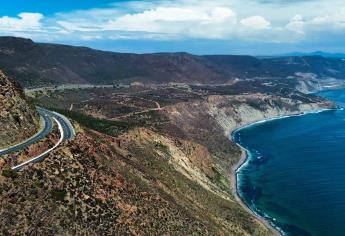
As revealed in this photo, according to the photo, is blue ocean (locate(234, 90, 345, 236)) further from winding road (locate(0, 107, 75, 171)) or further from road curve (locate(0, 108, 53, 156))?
road curve (locate(0, 108, 53, 156))

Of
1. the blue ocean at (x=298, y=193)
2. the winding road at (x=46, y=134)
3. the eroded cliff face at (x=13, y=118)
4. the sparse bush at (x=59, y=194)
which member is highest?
the eroded cliff face at (x=13, y=118)

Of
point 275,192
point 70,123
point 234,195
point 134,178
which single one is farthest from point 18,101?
point 275,192

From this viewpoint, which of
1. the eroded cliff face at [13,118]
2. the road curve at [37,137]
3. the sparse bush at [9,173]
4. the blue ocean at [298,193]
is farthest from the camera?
the blue ocean at [298,193]

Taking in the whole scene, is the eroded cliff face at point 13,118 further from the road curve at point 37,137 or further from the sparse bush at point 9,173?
the sparse bush at point 9,173

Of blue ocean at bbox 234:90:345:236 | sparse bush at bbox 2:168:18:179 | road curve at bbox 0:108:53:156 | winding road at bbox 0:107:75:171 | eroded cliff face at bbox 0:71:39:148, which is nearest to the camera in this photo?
sparse bush at bbox 2:168:18:179

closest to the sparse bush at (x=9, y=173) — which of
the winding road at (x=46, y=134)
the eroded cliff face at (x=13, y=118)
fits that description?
the winding road at (x=46, y=134)

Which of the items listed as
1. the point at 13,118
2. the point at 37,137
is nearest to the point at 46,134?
the point at 37,137

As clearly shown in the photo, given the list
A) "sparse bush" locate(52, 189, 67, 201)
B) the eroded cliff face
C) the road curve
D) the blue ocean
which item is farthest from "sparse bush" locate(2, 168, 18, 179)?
the blue ocean

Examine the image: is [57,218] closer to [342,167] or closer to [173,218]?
[173,218]
